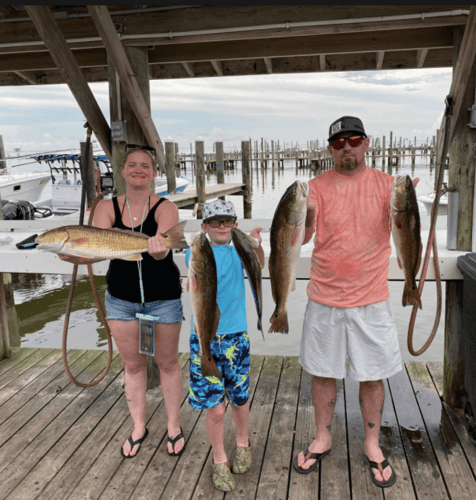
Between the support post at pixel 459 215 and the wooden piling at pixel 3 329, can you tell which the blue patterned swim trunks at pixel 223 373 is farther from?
the wooden piling at pixel 3 329

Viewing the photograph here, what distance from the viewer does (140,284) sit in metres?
2.80

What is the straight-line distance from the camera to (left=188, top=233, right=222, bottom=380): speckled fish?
2.13 m

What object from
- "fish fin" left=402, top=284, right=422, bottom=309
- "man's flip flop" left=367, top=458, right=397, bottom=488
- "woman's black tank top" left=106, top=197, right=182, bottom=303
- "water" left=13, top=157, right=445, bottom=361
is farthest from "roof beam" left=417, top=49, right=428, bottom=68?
"water" left=13, top=157, right=445, bottom=361

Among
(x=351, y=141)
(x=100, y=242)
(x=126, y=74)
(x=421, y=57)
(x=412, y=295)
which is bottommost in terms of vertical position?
(x=412, y=295)

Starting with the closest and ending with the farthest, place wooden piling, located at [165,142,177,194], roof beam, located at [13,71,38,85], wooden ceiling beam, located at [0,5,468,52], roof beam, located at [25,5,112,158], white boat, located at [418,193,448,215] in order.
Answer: roof beam, located at [25,5,112,158] < wooden ceiling beam, located at [0,5,468,52] < roof beam, located at [13,71,38,85] < white boat, located at [418,193,448,215] < wooden piling, located at [165,142,177,194]

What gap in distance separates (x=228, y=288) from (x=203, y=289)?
37 centimetres

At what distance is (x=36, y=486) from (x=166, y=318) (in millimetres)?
1295

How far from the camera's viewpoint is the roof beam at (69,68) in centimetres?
303

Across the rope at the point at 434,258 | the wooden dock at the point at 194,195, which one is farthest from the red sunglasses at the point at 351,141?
the wooden dock at the point at 194,195

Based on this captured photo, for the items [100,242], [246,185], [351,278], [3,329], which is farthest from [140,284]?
[246,185]

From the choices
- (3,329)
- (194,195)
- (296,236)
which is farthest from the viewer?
(194,195)

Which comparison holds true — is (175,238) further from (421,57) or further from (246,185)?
(246,185)

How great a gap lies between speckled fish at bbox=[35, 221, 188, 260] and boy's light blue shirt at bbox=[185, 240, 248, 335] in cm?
34

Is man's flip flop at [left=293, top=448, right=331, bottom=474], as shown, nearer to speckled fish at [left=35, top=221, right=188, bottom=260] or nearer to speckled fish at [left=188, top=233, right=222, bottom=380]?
speckled fish at [left=188, top=233, right=222, bottom=380]
